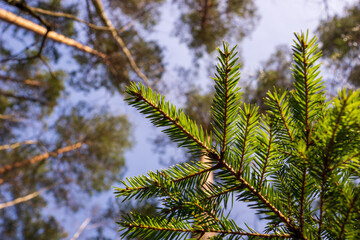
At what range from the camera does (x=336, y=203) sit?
542 millimetres

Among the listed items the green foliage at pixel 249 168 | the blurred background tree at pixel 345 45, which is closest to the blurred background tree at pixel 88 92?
the blurred background tree at pixel 345 45

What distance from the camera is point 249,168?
2.02 ft

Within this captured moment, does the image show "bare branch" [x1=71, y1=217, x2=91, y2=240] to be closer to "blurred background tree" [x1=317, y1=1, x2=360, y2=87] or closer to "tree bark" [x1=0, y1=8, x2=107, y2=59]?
"tree bark" [x1=0, y1=8, x2=107, y2=59]

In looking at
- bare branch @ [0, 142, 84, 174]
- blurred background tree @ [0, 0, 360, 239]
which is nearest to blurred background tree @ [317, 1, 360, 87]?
blurred background tree @ [0, 0, 360, 239]

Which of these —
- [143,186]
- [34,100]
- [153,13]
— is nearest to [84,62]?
[153,13]

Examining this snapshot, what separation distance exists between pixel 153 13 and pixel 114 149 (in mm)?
6623

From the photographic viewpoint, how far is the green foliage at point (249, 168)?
21.2 inches

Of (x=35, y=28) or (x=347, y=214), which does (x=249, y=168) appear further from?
(x=35, y=28)

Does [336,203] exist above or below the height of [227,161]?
below

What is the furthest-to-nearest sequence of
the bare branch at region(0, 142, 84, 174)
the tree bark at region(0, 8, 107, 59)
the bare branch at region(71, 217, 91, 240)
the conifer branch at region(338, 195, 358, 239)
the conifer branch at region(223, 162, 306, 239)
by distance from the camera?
1. the bare branch at region(71, 217, 91, 240)
2. the bare branch at region(0, 142, 84, 174)
3. the tree bark at region(0, 8, 107, 59)
4. the conifer branch at region(223, 162, 306, 239)
5. the conifer branch at region(338, 195, 358, 239)

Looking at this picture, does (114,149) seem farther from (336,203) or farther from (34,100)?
(336,203)

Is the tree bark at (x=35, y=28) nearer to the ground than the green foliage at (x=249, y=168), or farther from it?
farther from it

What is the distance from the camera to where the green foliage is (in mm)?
538

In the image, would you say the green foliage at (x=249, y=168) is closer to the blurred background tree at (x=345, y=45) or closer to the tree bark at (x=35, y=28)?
the tree bark at (x=35, y=28)
